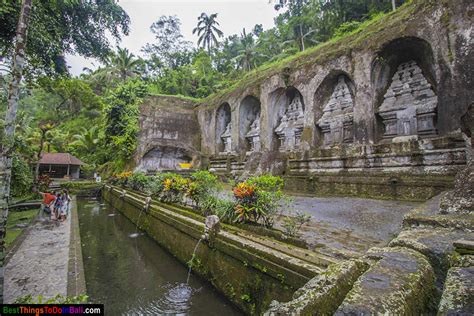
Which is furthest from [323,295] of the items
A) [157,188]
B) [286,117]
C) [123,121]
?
[123,121]

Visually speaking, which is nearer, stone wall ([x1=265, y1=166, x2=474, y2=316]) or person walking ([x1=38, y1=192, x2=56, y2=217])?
stone wall ([x1=265, y1=166, x2=474, y2=316])

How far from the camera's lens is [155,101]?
18.2 meters

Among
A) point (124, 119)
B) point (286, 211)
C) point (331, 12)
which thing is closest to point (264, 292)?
point (286, 211)

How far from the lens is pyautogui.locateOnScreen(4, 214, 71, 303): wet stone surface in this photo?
A: 3.34m

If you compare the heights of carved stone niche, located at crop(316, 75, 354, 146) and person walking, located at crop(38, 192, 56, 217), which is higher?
carved stone niche, located at crop(316, 75, 354, 146)

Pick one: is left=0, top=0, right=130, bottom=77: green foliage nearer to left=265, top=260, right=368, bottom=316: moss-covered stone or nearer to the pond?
the pond

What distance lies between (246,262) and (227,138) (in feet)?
46.6

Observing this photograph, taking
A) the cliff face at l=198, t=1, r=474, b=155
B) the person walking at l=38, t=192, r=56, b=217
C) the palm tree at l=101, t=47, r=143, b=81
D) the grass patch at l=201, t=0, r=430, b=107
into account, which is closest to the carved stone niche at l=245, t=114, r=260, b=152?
the cliff face at l=198, t=1, r=474, b=155

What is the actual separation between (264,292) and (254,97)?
13026 millimetres

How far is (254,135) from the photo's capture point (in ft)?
49.4

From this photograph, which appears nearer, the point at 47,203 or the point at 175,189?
the point at 175,189

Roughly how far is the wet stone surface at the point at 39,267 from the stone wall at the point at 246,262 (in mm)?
2070

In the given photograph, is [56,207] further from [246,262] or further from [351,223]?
[351,223]

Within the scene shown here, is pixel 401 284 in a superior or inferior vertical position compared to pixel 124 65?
inferior
